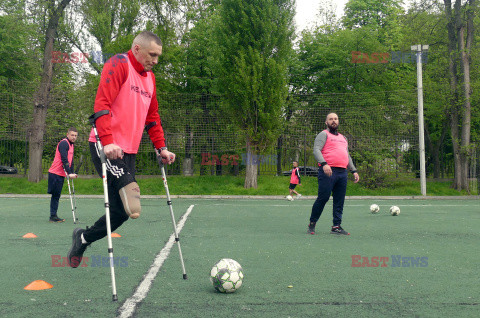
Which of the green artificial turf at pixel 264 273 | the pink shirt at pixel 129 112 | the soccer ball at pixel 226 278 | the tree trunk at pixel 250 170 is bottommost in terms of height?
the green artificial turf at pixel 264 273

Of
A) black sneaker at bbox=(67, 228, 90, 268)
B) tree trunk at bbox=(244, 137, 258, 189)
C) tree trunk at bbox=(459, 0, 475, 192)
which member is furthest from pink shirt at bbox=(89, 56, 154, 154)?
tree trunk at bbox=(459, 0, 475, 192)

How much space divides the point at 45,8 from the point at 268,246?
21499 mm

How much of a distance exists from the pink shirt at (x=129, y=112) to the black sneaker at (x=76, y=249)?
3.33 ft

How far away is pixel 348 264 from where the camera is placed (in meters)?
5.44

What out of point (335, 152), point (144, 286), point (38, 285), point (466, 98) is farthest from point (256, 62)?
point (38, 285)

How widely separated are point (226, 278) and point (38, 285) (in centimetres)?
172

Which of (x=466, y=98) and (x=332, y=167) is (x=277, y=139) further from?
(x=332, y=167)

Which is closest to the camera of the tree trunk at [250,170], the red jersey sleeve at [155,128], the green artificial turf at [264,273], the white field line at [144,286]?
the white field line at [144,286]

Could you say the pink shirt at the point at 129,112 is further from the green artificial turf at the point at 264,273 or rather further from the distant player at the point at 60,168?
the distant player at the point at 60,168

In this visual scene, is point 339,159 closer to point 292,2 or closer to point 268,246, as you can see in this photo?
point 268,246

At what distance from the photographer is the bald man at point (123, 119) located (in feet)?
13.8

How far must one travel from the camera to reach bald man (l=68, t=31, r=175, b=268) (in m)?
4.20

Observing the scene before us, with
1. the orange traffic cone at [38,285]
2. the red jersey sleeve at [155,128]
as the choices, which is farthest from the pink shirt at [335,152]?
the orange traffic cone at [38,285]

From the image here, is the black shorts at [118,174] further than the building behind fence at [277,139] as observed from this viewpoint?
No
